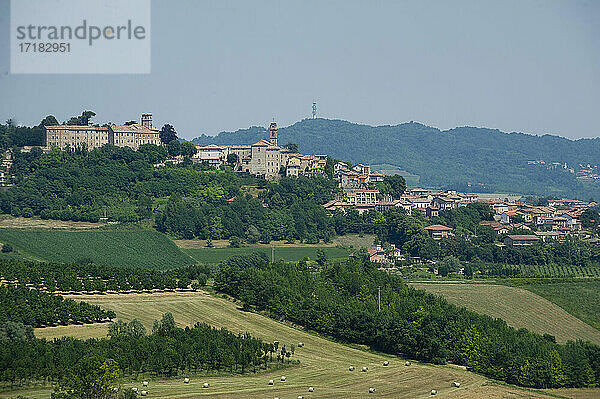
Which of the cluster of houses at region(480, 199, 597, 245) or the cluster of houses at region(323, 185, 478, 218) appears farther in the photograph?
the cluster of houses at region(323, 185, 478, 218)

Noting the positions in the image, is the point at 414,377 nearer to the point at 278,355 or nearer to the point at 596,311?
the point at 278,355

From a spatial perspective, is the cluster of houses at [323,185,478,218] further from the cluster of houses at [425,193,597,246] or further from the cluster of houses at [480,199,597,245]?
the cluster of houses at [480,199,597,245]

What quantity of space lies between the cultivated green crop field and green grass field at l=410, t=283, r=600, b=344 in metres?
14.5

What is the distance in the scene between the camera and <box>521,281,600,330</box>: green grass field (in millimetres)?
47938

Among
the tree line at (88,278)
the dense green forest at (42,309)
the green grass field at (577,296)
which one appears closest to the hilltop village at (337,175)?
the green grass field at (577,296)

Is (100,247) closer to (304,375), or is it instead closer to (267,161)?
(267,161)

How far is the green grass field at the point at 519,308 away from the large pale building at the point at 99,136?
4054 centimetres

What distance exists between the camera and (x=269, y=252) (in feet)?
229

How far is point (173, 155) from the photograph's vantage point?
88062 millimetres

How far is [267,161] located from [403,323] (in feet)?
179

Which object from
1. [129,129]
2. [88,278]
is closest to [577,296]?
[88,278]

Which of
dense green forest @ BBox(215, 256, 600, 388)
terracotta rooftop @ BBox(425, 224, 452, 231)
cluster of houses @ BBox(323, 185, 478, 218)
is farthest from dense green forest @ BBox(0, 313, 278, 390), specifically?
cluster of houses @ BBox(323, 185, 478, 218)

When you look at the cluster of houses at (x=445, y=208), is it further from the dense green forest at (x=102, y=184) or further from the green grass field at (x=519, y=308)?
the green grass field at (x=519, y=308)

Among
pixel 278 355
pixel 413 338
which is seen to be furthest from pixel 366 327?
pixel 278 355
